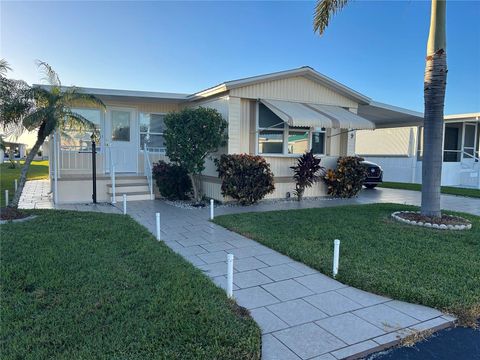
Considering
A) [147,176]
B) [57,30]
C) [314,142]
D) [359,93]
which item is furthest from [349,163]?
[57,30]

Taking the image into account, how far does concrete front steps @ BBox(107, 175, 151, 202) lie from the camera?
37.2 ft

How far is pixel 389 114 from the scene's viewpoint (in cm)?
1551

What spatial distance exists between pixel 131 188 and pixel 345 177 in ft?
24.9

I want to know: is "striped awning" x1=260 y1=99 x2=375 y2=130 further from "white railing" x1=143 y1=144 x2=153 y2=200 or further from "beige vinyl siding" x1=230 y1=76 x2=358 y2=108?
"white railing" x1=143 y1=144 x2=153 y2=200

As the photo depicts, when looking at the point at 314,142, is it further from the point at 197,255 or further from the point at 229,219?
the point at 197,255

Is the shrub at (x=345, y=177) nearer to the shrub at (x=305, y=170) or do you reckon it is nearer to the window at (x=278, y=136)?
the shrub at (x=305, y=170)

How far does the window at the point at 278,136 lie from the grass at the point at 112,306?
664cm

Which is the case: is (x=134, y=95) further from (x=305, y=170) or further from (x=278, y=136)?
(x=305, y=170)

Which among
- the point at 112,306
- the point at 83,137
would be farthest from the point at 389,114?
the point at 112,306

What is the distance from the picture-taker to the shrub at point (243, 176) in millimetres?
10500

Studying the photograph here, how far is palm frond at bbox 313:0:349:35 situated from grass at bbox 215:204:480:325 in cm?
517

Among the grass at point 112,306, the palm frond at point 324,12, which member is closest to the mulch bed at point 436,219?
the palm frond at point 324,12

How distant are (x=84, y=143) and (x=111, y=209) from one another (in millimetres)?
3927

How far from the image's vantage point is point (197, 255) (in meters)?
5.94
